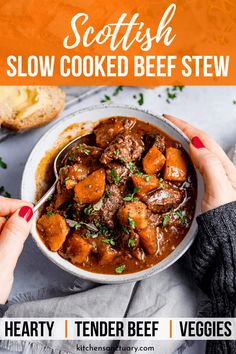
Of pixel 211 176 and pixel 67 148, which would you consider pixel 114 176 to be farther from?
pixel 211 176

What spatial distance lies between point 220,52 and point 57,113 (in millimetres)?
1484

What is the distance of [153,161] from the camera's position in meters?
3.80

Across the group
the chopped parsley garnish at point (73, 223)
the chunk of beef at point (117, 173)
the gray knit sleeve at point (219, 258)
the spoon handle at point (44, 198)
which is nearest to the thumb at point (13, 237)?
the spoon handle at point (44, 198)

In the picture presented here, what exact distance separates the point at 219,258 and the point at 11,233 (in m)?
1.44

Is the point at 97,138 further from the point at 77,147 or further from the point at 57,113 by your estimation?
the point at 57,113

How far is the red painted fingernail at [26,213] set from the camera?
12.1 feet

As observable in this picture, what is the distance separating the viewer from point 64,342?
13.4ft

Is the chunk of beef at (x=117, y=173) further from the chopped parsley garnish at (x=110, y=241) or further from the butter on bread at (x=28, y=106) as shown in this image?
the butter on bread at (x=28, y=106)

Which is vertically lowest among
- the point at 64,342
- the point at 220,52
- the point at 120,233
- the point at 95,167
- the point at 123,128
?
the point at 64,342

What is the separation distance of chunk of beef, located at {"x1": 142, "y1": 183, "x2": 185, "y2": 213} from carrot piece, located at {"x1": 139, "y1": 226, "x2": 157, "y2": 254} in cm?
15

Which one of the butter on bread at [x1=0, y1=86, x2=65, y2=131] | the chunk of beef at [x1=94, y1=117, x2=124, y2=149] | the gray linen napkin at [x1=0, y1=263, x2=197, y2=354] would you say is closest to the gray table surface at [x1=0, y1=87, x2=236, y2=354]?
the butter on bread at [x1=0, y1=86, x2=65, y2=131]

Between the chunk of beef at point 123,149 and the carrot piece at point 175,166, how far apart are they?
21 centimetres

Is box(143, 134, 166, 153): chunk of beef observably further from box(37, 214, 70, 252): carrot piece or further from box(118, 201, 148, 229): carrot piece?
box(37, 214, 70, 252): carrot piece

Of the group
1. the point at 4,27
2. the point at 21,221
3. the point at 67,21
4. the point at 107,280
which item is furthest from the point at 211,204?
the point at 4,27
